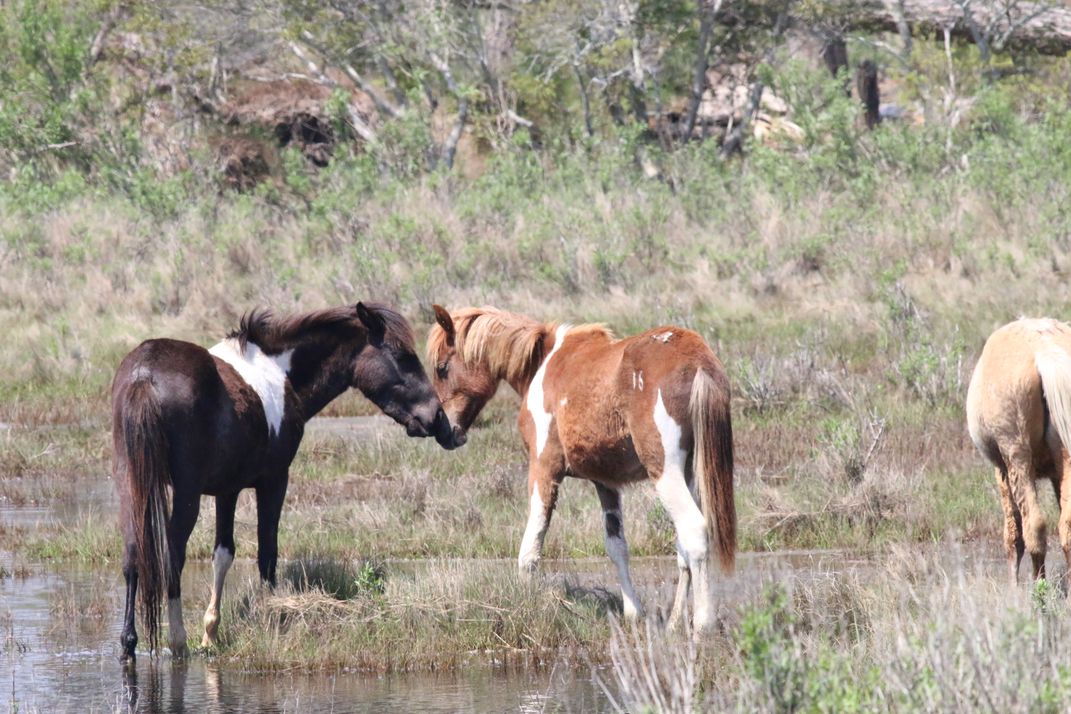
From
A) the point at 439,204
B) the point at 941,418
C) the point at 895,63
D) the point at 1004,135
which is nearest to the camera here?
the point at 941,418

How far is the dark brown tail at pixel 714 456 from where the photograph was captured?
7102 millimetres

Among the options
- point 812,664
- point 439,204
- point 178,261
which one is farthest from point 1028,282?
point 812,664

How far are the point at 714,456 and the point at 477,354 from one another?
2.03m

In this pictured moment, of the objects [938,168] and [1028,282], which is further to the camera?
[938,168]

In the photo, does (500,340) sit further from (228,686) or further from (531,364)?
(228,686)

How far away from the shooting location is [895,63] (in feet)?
108

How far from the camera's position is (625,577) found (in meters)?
7.71

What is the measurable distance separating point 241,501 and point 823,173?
13538 mm

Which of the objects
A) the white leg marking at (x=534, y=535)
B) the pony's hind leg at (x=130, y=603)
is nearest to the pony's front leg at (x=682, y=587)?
the white leg marking at (x=534, y=535)

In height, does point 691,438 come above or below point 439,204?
below

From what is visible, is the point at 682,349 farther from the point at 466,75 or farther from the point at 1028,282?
the point at 466,75

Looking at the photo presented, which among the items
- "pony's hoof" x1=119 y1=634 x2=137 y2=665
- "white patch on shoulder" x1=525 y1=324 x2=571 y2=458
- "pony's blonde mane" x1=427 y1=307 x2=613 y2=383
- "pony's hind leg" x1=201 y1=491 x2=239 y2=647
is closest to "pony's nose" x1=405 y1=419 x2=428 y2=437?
"pony's blonde mane" x1=427 y1=307 x2=613 y2=383

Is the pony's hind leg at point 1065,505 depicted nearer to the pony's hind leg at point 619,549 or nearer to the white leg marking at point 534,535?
the pony's hind leg at point 619,549

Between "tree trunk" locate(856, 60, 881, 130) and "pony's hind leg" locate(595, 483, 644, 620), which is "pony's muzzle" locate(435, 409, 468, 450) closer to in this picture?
"pony's hind leg" locate(595, 483, 644, 620)
